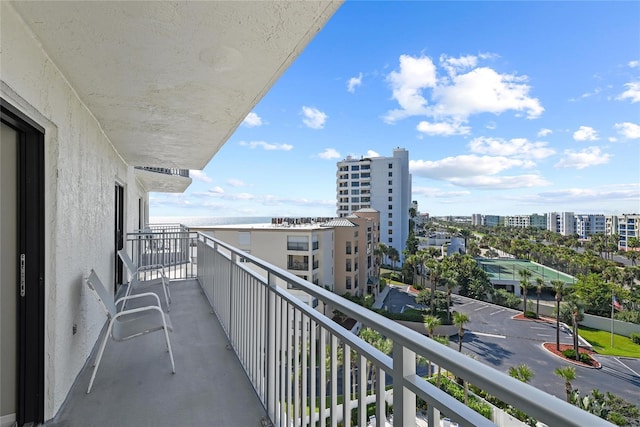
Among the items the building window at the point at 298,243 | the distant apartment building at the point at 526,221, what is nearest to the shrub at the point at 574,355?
the building window at the point at 298,243

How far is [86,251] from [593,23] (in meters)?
23.3

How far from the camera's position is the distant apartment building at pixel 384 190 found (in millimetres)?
45500

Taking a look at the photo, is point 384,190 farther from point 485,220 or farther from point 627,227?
point 485,220

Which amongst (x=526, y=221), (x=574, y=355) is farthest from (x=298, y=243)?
(x=526, y=221)

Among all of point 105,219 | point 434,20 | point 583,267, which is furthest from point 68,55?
point 583,267

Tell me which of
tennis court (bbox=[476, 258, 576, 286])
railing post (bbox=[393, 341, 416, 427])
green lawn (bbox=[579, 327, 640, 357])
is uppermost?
railing post (bbox=[393, 341, 416, 427])

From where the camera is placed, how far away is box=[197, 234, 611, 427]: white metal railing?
0.62m

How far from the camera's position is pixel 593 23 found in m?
15.8

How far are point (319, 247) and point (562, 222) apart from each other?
308ft

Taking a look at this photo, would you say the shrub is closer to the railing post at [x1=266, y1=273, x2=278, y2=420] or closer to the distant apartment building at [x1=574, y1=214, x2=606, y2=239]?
the railing post at [x1=266, y1=273, x2=278, y2=420]

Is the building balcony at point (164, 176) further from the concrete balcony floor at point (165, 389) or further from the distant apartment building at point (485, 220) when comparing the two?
the distant apartment building at point (485, 220)

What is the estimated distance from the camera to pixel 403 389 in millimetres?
847

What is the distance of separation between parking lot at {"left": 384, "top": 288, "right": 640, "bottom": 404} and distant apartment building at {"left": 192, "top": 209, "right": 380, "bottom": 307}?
4849 millimetres

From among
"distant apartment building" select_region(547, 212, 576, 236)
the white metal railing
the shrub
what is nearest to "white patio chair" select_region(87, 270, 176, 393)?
the white metal railing
